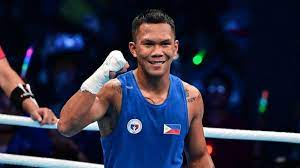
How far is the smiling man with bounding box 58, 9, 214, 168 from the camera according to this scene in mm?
2658

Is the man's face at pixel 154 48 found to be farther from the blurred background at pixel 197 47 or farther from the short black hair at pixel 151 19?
the blurred background at pixel 197 47

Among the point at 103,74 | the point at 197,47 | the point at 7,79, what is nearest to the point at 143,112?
the point at 103,74

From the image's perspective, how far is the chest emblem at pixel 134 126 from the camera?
2.68 metres

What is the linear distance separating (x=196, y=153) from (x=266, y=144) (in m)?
2.09

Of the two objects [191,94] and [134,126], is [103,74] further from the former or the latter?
[191,94]

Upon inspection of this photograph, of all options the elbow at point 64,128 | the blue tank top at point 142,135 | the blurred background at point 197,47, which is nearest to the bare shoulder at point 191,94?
the blue tank top at point 142,135

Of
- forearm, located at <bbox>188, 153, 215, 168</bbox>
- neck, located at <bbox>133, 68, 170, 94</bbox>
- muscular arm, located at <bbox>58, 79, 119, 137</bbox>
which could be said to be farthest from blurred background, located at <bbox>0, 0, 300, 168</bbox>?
muscular arm, located at <bbox>58, 79, 119, 137</bbox>

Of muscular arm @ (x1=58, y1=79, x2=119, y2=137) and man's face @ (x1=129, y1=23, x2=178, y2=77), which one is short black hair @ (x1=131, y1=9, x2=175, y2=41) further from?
muscular arm @ (x1=58, y1=79, x2=119, y2=137)

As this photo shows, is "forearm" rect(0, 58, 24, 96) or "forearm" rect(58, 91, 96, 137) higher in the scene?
"forearm" rect(0, 58, 24, 96)

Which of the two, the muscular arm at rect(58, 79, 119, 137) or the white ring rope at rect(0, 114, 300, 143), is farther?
the white ring rope at rect(0, 114, 300, 143)

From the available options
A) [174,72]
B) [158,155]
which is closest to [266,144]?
[174,72]

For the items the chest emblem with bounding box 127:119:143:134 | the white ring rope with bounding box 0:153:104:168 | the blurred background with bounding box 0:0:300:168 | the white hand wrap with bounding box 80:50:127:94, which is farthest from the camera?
the blurred background with bounding box 0:0:300:168

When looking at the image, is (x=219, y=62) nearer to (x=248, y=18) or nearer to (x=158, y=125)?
(x=248, y=18)

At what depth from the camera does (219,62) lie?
547 cm
